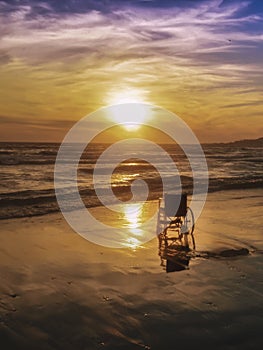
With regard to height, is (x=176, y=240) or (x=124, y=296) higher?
(x=176, y=240)

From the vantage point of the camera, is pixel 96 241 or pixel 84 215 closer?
pixel 96 241

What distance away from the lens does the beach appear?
5922 mm

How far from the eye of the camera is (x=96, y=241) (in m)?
11.7

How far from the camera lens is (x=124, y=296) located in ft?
24.4

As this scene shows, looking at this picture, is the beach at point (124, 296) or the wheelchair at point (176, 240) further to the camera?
the wheelchair at point (176, 240)

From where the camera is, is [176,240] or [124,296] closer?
[124,296]

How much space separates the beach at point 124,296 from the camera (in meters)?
5.92

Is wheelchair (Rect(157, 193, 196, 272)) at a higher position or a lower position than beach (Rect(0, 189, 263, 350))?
higher

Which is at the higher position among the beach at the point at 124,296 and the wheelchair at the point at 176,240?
the wheelchair at the point at 176,240

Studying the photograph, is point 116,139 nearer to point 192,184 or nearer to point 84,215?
point 192,184

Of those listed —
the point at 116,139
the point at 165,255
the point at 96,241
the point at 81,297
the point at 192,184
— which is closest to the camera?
the point at 81,297

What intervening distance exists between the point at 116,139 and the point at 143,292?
437 ft

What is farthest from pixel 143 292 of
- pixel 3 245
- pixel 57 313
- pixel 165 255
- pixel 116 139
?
pixel 116 139

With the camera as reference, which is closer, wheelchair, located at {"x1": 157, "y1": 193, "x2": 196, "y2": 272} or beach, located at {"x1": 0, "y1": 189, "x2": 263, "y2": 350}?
beach, located at {"x1": 0, "y1": 189, "x2": 263, "y2": 350}
